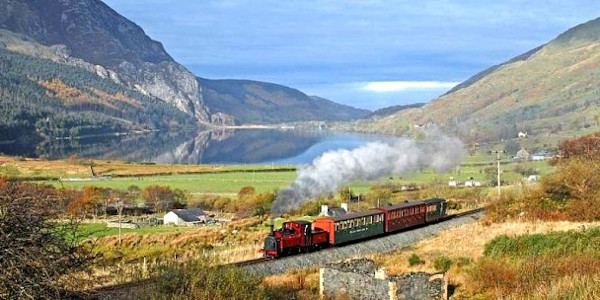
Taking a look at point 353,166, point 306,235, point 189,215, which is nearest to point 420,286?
point 306,235

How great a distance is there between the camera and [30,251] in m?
10.4

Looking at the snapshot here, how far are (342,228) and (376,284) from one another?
1197 centimetres

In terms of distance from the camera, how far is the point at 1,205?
34.8ft

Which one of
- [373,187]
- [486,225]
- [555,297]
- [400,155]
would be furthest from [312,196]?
[555,297]

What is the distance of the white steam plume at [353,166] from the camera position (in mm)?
46750

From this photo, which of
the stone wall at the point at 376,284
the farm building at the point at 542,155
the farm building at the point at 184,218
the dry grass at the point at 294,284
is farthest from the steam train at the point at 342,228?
the farm building at the point at 542,155

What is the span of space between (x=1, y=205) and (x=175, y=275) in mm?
7469

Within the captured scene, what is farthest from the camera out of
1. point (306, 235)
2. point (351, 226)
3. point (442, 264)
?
point (351, 226)

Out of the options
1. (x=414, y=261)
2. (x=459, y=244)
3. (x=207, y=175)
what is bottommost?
(x=207, y=175)

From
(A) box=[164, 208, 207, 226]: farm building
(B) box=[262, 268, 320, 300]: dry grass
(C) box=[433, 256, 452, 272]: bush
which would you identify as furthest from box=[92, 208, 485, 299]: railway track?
(A) box=[164, 208, 207, 226]: farm building

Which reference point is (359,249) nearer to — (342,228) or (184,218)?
(342,228)

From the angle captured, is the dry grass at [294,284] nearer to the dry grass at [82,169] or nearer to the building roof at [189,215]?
the building roof at [189,215]

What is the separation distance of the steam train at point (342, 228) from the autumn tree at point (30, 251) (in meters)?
19.2

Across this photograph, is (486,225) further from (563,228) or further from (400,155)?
(400,155)
